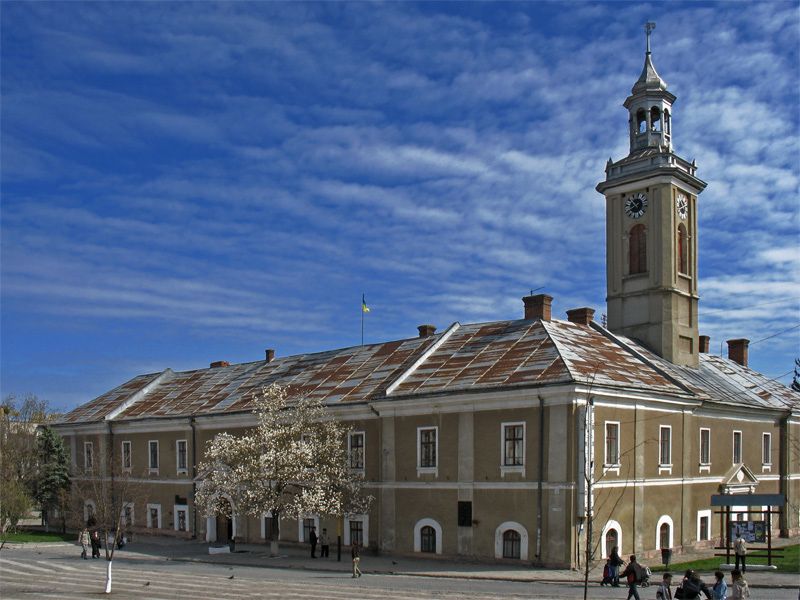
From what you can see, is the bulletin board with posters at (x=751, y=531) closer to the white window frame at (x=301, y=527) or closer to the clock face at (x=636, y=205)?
the white window frame at (x=301, y=527)

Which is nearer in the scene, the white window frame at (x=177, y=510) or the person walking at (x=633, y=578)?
the person walking at (x=633, y=578)

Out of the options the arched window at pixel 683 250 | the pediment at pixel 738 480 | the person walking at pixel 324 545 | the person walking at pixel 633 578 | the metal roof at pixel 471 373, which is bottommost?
the person walking at pixel 324 545

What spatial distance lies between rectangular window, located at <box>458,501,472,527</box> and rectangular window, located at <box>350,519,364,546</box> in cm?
612

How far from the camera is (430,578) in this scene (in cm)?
3438

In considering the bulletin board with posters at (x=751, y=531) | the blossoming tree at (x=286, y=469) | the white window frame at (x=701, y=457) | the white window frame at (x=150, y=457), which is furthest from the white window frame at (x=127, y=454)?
the bulletin board with posters at (x=751, y=531)

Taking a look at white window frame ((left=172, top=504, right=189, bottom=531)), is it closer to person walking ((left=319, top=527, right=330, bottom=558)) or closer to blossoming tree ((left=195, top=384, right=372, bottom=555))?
blossoming tree ((left=195, top=384, right=372, bottom=555))

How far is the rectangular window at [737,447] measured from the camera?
47312 millimetres

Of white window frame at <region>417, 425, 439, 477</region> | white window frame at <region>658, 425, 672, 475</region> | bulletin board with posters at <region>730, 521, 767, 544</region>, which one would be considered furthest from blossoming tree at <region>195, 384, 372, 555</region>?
bulletin board with posters at <region>730, 521, 767, 544</region>

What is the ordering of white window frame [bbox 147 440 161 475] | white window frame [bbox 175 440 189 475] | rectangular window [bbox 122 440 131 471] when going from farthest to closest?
rectangular window [bbox 122 440 131 471], white window frame [bbox 147 440 161 475], white window frame [bbox 175 440 189 475]

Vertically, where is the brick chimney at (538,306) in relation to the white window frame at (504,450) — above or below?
above

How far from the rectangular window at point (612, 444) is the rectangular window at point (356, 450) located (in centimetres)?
1188

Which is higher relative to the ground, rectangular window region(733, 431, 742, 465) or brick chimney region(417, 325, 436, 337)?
brick chimney region(417, 325, 436, 337)

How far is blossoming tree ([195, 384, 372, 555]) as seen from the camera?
40.9m

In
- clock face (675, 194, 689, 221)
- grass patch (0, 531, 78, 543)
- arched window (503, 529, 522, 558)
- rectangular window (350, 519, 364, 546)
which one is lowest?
grass patch (0, 531, 78, 543)
